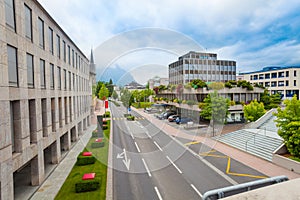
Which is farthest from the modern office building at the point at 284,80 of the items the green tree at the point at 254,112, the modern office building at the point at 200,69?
the green tree at the point at 254,112

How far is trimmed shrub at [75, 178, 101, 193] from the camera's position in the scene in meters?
10.9

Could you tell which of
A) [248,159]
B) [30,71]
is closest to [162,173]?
[248,159]

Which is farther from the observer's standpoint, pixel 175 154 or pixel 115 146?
pixel 115 146

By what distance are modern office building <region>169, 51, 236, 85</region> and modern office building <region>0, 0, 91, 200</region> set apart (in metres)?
33.7

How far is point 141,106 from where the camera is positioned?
220 feet

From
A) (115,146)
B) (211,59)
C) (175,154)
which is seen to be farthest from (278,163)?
(211,59)

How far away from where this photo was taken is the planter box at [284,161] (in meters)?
13.9

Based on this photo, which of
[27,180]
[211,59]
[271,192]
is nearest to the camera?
[271,192]

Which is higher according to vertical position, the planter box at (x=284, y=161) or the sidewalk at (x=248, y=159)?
the planter box at (x=284, y=161)

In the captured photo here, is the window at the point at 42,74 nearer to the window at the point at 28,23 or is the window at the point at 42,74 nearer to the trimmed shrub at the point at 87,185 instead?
the window at the point at 28,23

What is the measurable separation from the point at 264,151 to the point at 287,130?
3551mm

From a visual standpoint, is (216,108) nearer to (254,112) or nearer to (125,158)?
(254,112)

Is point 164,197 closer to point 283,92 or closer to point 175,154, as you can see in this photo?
point 175,154

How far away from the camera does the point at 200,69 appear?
179 feet
